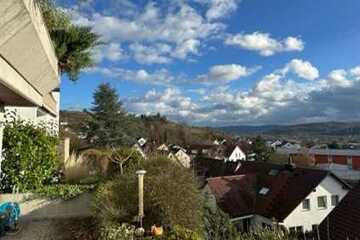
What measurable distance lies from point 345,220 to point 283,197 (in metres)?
8.97

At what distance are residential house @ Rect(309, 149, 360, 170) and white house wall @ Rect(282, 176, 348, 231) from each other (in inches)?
1253

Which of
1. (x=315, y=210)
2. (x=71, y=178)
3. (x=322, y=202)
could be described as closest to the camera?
(x=71, y=178)

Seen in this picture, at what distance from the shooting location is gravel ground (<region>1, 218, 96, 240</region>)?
19.3 feet

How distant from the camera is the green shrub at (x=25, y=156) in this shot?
749 cm

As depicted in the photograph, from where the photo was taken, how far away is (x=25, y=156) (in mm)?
7633

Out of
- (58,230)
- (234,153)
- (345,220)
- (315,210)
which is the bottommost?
(315,210)

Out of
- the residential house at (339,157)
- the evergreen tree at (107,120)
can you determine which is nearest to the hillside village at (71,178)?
the evergreen tree at (107,120)

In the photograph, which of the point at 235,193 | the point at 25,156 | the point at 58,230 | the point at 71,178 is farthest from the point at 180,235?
the point at 235,193

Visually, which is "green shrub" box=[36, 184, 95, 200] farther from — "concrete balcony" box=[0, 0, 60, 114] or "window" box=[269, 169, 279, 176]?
"window" box=[269, 169, 279, 176]

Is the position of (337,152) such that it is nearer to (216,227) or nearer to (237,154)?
(237,154)

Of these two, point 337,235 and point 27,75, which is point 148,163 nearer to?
point 27,75

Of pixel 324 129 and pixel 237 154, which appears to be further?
pixel 324 129

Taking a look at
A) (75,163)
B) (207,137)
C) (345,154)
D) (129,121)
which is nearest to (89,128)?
(129,121)

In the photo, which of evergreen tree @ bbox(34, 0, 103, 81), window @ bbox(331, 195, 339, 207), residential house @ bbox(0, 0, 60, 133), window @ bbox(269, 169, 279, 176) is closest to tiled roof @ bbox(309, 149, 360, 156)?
window @ bbox(269, 169, 279, 176)
